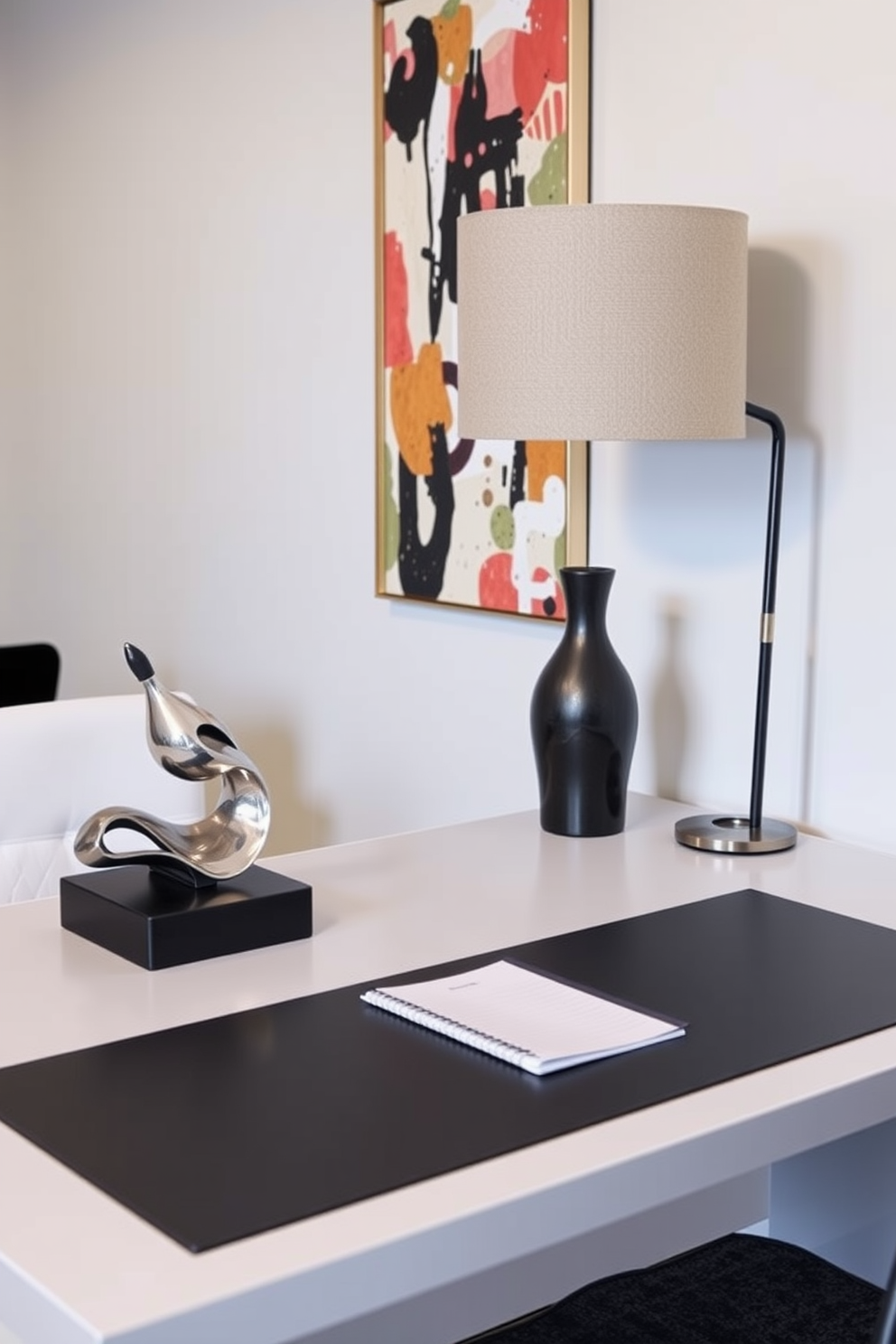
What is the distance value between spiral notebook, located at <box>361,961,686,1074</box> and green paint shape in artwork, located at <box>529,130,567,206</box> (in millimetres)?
1255

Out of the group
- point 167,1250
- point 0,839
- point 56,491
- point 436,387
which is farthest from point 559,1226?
point 56,491

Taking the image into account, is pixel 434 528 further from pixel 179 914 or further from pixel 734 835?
pixel 179 914

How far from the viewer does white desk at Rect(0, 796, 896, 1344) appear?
976 mm

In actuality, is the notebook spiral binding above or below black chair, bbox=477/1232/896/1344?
above

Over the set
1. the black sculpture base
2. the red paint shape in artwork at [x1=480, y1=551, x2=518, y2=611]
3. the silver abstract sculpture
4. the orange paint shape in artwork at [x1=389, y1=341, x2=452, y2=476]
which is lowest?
the black sculpture base

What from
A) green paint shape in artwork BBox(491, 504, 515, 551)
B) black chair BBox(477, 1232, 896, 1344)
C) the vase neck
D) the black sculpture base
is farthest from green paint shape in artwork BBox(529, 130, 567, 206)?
black chair BBox(477, 1232, 896, 1344)

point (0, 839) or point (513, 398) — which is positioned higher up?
point (513, 398)

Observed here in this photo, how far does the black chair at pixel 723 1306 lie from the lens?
58.1 inches

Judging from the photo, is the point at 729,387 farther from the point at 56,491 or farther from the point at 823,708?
the point at 56,491

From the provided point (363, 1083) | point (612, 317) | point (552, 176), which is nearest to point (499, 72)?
point (552, 176)

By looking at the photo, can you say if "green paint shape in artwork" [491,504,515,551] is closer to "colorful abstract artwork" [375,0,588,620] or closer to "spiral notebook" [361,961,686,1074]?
"colorful abstract artwork" [375,0,588,620]

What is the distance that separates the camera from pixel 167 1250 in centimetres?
99

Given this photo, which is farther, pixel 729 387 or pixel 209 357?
pixel 209 357

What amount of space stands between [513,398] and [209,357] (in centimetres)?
146
